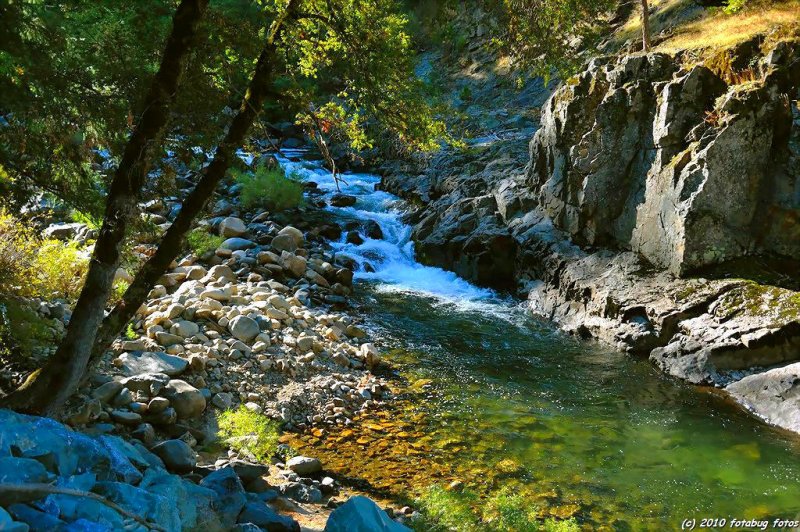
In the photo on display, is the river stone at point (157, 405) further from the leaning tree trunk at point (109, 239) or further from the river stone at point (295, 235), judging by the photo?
the river stone at point (295, 235)

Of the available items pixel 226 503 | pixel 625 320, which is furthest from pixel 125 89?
pixel 625 320

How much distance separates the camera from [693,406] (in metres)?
8.37

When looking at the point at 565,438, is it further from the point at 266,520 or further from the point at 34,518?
the point at 34,518

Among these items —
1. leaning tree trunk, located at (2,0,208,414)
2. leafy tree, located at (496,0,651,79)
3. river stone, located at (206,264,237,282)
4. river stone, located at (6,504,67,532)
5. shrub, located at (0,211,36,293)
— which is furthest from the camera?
river stone, located at (206,264,237,282)

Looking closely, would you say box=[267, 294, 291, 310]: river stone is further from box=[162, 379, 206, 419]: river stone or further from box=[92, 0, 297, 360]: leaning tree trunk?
box=[92, 0, 297, 360]: leaning tree trunk

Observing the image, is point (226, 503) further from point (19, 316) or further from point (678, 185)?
point (678, 185)

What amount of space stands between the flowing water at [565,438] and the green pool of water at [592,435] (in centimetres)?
2

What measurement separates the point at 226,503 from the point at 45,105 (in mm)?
3620

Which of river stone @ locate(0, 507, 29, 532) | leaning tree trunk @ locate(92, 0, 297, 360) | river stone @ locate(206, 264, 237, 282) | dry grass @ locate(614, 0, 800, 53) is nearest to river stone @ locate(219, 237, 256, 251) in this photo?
river stone @ locate(206, 264, 237, 282)

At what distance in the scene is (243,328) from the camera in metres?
8.82

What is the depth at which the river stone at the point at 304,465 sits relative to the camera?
19.9 ft

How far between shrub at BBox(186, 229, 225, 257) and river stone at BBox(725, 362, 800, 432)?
10470 mm

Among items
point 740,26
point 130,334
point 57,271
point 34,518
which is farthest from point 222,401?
point 740,26

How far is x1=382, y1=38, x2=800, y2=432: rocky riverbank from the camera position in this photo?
363 inches
